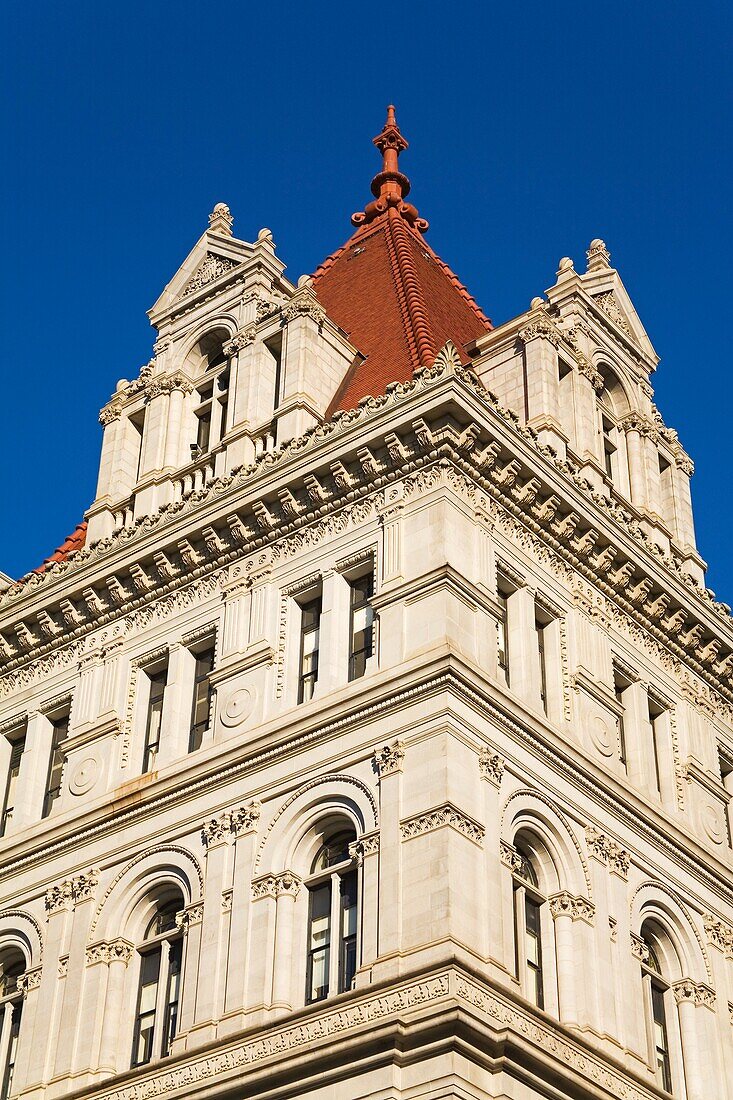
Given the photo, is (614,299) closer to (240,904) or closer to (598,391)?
(598,391)

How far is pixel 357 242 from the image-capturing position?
174ft

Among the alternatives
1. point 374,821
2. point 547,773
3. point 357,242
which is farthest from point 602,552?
point 357,242

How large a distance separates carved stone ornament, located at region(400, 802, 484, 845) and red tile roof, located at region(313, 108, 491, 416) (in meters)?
11.8

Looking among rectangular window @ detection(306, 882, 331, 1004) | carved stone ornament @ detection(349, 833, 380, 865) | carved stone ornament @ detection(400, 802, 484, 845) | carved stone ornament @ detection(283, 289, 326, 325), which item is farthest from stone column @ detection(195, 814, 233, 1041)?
carved stone ornament @ detection(283, 289, 326, 325)

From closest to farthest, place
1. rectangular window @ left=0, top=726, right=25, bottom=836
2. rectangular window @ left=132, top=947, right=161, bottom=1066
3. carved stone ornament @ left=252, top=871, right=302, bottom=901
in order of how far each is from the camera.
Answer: carved stone ornament @ left=252, top=871, right=302, bottom=901
rectangular window @ left=132, top=947, right=161, bottom=1066
rectangular window @ left=0, top=726, right=25, bottom=836

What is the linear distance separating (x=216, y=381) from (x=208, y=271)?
3787 mm

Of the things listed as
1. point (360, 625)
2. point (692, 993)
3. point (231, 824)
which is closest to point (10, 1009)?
point (231, 824)

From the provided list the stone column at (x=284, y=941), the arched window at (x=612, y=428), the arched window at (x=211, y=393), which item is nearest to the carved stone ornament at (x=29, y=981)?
the stone column at (x=284, y=941)

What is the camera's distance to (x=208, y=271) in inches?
1759

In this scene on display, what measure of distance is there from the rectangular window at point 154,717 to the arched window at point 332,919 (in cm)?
530

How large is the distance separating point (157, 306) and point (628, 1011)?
68.7 ft

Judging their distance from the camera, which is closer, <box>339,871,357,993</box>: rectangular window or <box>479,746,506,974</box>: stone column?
<box>479,746,506,974</box>: stone column

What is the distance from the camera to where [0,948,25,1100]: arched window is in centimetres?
3500

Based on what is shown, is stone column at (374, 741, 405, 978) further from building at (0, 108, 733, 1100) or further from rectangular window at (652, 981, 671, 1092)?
rectangular window at (652, 981, 671, 1092)
